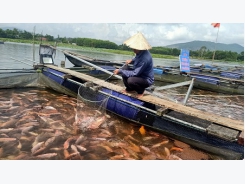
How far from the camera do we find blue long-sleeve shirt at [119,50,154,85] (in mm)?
5895

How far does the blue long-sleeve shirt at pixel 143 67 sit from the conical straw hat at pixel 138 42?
0.24m

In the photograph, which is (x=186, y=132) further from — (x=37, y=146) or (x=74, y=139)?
(x=37, y=146)

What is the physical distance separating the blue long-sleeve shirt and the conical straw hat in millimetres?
235

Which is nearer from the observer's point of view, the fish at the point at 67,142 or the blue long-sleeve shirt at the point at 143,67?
the fish at the point at 67,142

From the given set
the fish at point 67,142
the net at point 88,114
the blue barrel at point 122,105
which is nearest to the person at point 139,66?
the blue barrel at point 122,105

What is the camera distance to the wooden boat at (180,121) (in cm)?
469

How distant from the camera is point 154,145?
5488 mm

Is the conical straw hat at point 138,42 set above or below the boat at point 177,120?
above

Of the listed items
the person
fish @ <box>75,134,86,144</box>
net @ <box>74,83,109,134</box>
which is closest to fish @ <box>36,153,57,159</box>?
fish @ <box>75,134,86,144</box>

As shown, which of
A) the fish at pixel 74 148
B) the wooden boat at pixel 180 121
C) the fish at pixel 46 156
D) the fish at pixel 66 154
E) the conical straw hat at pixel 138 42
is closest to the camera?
the fish at pixel 46 156

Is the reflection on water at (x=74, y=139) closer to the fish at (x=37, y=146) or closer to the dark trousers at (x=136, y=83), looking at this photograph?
the fish at (x=37, y=146)

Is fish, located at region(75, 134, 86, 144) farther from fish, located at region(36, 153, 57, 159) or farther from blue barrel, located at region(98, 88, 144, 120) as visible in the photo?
blue barrel, located at region(98, 88, 144, 120)

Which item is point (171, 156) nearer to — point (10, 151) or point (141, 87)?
point (141, 87)

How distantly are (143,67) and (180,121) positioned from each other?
1.83m
